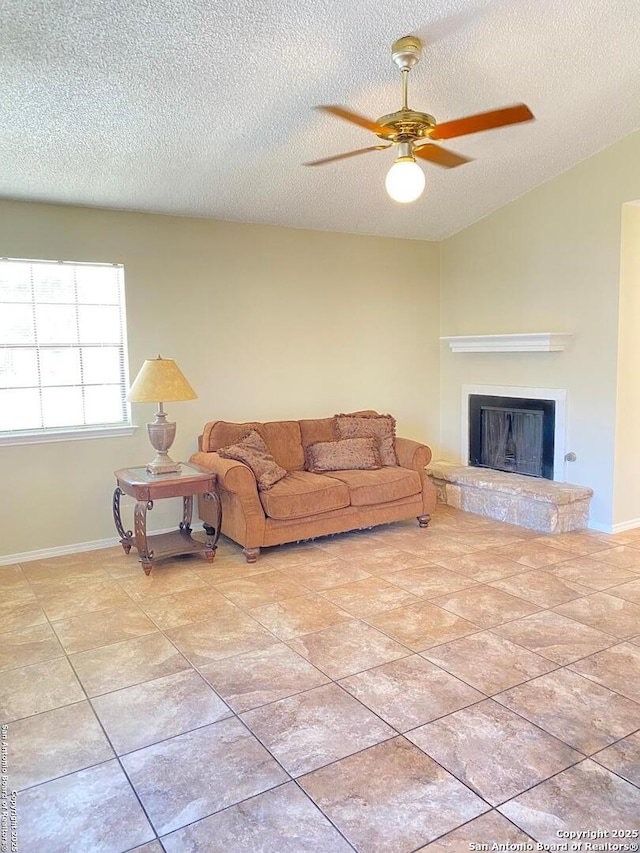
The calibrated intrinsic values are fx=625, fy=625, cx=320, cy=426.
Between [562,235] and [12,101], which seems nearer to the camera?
[12,101]

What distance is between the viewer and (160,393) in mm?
4203

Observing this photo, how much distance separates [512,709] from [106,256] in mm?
3988

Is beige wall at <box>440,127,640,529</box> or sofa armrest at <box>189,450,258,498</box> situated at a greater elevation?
beige wall at <box>440,127,640,529</box>

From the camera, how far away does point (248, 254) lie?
5238 millimetres

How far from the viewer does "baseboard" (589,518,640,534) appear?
194 inches

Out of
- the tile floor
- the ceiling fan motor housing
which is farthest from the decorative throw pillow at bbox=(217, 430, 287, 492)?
the ceiling fan motor housing

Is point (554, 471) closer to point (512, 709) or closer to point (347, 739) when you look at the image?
point (512, 709)

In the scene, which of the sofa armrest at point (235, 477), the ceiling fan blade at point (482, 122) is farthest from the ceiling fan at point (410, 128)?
the sofa armrest at point (235, 477)

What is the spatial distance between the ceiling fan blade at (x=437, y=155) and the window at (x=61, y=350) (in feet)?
8.52

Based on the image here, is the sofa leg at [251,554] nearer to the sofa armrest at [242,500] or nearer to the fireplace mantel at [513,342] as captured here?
the sofa armrest at [242,500]

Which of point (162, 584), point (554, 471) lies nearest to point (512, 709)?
point (162, 584)

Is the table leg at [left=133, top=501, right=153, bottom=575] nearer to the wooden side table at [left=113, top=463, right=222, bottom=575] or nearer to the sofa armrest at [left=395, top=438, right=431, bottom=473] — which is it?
the wooden side table at [left=113, top=463, right=222, bottom=575]

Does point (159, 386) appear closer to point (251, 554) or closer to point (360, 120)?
point (251, 554)

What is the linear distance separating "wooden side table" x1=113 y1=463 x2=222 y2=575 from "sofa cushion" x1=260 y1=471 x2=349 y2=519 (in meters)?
0.39
